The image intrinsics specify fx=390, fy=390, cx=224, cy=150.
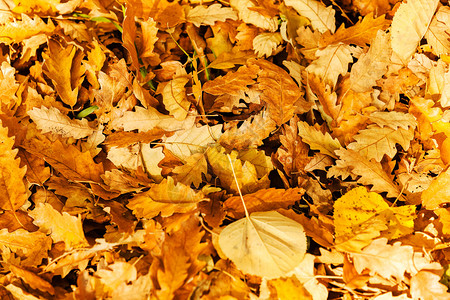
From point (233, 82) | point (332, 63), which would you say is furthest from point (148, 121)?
point (332, 63)

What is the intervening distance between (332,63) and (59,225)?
3.76ft

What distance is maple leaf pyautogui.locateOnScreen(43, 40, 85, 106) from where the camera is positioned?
58.9 inches

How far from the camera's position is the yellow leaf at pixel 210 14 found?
157cm

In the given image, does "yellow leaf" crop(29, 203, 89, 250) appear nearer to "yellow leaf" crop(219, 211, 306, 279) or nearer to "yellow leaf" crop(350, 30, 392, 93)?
"yellow leaf" crop(219, 211, 306, 279)

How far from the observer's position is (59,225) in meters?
1.32

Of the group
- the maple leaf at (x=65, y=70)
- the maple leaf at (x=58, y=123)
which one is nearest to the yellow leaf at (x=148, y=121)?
the maple leaf at (x=58, y=123)

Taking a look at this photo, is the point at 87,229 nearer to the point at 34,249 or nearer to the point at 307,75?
the point at 34,249

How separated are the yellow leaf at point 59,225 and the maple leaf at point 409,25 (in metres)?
1.30

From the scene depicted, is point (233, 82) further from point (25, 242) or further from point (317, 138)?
point (25, 242)

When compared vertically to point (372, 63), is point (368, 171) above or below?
below

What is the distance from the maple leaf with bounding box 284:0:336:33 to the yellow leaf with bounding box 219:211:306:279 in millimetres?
801

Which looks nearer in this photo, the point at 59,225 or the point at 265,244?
the point at 265,244

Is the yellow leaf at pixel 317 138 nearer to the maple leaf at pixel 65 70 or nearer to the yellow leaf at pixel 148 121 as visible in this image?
the yellow leaf at pixel 148 121

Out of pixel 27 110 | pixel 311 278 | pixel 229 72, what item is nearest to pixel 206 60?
pixel 229 72
